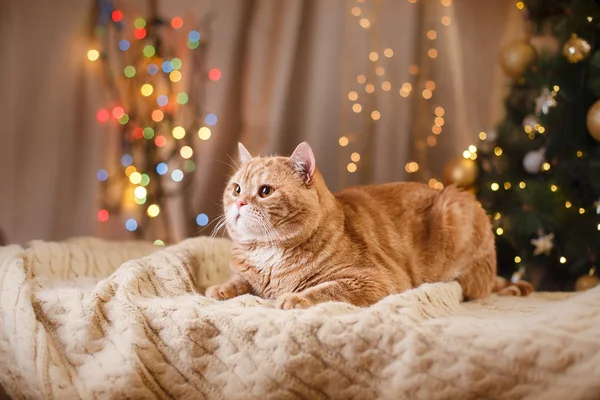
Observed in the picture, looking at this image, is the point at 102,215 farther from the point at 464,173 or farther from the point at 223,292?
the point at 464,173

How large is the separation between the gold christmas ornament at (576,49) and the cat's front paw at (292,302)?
146 centimetres

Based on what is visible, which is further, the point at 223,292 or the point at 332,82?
the point at 332,82

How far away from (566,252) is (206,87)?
1762mm

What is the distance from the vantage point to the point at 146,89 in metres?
2.64

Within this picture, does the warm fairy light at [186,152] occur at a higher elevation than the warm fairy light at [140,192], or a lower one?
higher

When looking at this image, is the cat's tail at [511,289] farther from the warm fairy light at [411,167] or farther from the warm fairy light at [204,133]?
the warm fairy light at [204,133]

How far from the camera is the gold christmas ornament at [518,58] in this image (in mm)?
2266

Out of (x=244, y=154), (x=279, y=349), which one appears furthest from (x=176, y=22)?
(x=279, y=349)

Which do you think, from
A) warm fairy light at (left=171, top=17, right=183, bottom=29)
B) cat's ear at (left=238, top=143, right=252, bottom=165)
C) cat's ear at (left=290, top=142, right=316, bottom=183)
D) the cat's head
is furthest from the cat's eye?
warm fairy light at (left=171, top=17, right=183, bottom=29)

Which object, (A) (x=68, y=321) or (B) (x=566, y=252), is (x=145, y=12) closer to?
(A) (x=68, y=321)

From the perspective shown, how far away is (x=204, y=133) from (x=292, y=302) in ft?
5.09

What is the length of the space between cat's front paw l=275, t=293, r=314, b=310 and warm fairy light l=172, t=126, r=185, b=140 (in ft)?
4.99

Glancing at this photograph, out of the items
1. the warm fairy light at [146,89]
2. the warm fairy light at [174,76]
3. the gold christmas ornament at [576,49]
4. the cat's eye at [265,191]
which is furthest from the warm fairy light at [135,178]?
the gold christmas ornament at [576,49]

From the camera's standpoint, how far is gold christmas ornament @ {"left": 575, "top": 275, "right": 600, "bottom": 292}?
2.09m
